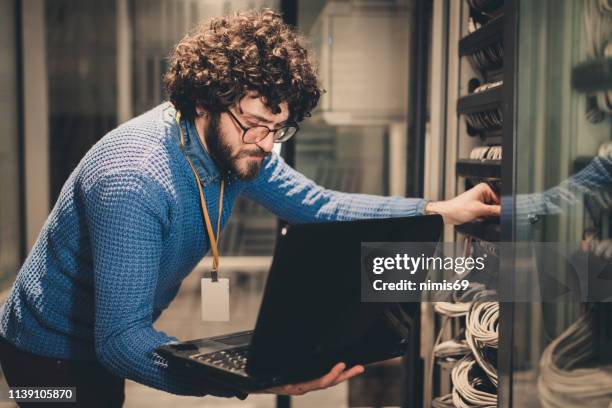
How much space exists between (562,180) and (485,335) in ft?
1.60

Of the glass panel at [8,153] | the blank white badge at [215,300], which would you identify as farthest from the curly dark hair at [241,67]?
the glass panel at [8,153]

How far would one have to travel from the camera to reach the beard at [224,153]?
1356mm

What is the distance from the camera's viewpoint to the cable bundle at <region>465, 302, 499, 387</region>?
1.54 m

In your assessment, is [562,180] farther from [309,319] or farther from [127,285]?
[127,285]

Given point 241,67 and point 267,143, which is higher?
point 241,67

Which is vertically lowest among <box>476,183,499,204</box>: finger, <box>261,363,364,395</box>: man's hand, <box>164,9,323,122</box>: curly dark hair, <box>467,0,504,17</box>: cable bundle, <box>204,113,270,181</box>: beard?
<box>261,363,364,395</box>: man's hand

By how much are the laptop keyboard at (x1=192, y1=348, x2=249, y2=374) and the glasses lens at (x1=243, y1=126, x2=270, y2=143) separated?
41 centimetres

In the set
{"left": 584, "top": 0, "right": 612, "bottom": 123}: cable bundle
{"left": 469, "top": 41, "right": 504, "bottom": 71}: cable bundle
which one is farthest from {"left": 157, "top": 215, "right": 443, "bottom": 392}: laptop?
{"left": 469, "top": 41, "right": 504, "bottom": 71}: cable bundle

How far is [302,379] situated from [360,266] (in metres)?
0.19

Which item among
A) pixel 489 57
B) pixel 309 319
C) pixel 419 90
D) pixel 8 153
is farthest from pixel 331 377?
pixel 8 153

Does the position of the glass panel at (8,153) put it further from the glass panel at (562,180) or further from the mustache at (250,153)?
the glass panel at (562,180)

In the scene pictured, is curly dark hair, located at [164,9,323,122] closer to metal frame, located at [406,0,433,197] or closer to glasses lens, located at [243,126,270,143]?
glasses lens, located at [243,126,270,143]

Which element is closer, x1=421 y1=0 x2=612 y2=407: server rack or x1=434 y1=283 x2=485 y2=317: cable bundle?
x1=421 y1=0 x2=612 y2=407: server rack

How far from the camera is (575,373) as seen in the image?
1.20 metres
